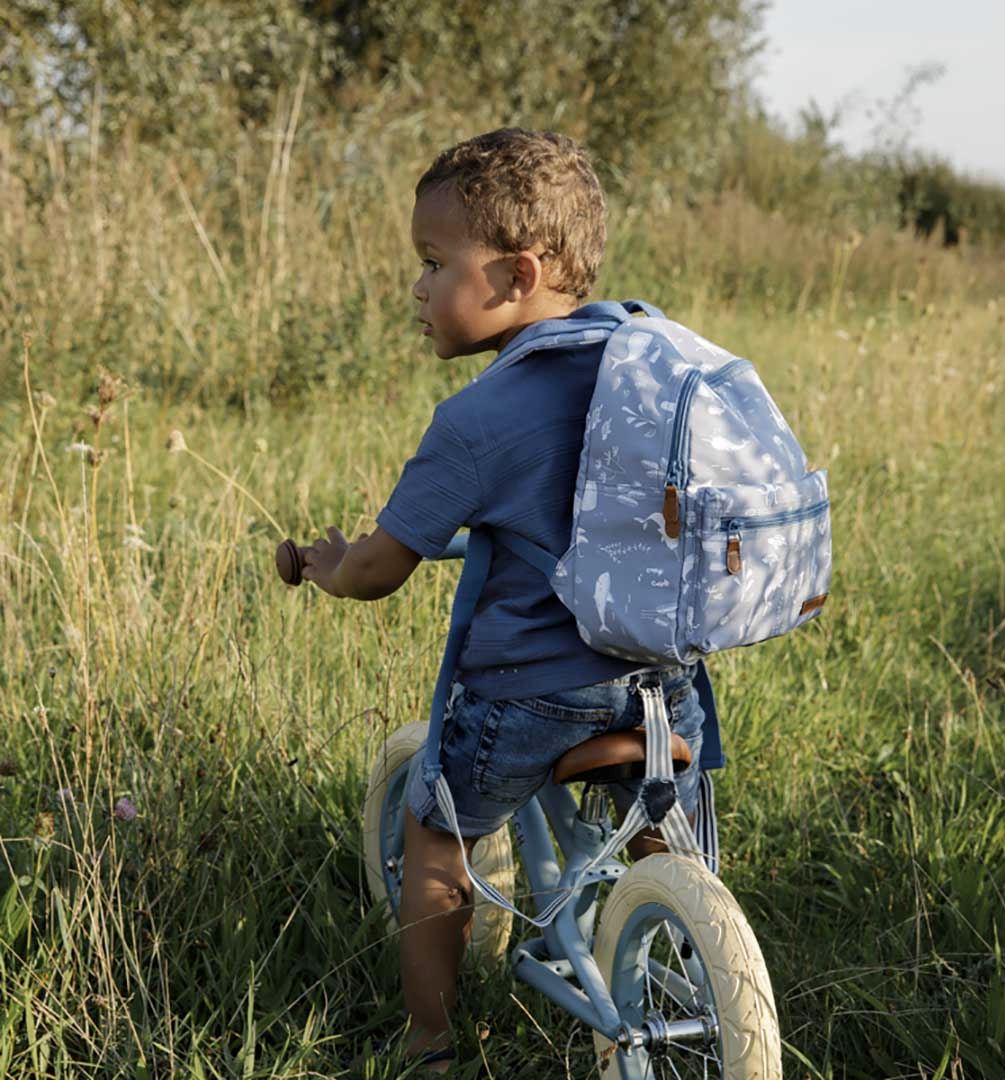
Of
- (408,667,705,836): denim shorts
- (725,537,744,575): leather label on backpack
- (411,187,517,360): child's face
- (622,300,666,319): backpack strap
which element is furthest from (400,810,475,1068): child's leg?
(622,300,666,319): backpack strap

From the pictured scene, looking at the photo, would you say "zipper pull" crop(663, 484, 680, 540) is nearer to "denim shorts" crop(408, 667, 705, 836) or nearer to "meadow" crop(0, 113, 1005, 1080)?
"denim shorts" crop(408, 667, 705, 836)

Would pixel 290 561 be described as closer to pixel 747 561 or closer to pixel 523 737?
pixel 523 737

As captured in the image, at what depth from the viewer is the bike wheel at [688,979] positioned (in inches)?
75.1

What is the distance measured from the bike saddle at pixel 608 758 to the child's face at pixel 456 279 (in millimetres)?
668

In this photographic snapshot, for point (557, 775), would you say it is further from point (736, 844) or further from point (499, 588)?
point (736, 844)

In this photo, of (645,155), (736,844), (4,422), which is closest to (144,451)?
(4,422)

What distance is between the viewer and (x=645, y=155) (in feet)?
44.8

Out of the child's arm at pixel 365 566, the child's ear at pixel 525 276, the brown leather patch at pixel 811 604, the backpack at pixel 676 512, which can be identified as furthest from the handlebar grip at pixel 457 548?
the brown leather patch at pixel 811 604

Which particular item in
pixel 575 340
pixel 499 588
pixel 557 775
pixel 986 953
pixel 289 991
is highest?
pixel 575 340

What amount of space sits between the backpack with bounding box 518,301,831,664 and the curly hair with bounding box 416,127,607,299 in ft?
0.66

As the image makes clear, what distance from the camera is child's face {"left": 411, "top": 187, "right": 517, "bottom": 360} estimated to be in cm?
212

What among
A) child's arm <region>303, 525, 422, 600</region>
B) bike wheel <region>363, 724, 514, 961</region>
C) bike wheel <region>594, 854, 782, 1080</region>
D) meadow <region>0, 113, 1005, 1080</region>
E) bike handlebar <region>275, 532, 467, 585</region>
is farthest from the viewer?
bike wheel <region>363, 724, 514, 961</region>

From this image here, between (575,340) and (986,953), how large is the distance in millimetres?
1572

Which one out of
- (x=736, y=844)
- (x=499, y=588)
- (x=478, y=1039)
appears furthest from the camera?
(x=736, y=844)
